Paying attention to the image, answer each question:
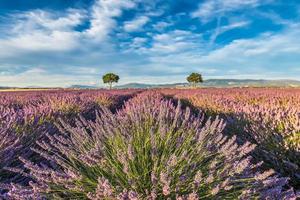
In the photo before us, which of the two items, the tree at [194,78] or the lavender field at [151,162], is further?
the tree at [194,78]

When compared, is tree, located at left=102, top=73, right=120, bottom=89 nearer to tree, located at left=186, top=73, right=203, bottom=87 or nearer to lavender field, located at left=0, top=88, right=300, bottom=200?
tree, located at left=186, top=73, right=203, bottom=87

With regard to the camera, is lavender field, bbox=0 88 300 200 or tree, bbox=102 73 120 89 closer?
lavender field, bbox=0 88 300 200

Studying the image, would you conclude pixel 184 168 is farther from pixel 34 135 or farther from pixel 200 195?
pixel 34 135

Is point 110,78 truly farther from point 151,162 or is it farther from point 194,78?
point 151,162

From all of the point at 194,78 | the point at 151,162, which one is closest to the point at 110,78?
the point at 194,78

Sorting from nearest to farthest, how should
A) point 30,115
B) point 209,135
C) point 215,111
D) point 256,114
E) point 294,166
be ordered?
point 209,135 → point 294,166 → point 30,115 → point 256,114 → point 215,111

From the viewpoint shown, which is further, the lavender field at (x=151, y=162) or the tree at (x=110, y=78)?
the tree at (x=110, y=78)

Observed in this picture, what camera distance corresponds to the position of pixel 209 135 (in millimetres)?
3186

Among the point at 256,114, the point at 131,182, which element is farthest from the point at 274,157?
the point at 131,182

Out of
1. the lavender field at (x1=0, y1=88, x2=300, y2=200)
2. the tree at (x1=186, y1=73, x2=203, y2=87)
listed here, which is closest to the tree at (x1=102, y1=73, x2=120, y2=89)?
the tree at (x1=186, y1=73, x2=203, y2=87)

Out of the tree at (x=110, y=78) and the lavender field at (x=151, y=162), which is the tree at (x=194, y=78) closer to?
the tree at (x=110, y=78)

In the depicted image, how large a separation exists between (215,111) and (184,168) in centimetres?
606

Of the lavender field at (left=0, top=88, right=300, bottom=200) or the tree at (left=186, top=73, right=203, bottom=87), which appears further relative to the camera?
the tree at (left=186, top=73, right=203, bottom=87)

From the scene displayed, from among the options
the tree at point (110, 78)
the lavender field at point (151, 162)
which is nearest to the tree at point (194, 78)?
the tree at point (110, 78)
